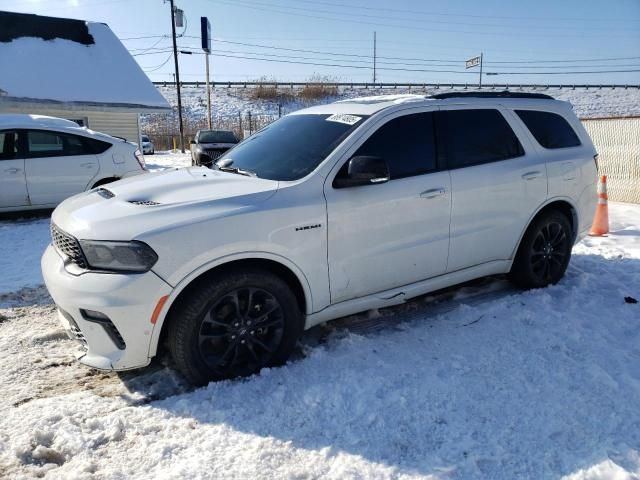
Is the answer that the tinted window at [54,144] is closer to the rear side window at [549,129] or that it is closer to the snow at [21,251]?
the snow at [21,251]

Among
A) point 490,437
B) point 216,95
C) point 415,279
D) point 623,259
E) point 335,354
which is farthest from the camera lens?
point 216,95

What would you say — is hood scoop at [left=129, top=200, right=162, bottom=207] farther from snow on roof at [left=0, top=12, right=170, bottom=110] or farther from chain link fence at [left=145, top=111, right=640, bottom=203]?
snow on roof at [left=0, top=12, right=170, bottom=110]

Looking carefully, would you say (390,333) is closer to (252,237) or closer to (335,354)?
(335,354)

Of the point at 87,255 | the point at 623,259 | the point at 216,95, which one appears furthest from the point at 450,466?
the point at 216,95

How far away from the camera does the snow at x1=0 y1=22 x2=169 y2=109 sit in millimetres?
16078

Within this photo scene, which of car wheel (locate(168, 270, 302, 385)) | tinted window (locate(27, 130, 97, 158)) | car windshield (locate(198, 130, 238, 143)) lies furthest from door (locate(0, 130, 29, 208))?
car windshield (locate(198, 130, 238, 143))

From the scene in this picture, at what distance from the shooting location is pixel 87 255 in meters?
2.88

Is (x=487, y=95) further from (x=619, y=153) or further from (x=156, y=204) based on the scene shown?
(x=619, y=153)

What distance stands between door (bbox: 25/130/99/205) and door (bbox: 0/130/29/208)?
0.12m

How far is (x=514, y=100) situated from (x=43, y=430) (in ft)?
15.0

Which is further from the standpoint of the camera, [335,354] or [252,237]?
[335,354]

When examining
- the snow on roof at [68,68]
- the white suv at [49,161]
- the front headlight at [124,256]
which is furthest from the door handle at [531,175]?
the snow on roof at [68,68]

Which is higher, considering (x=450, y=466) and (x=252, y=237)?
(x=252, y=237)

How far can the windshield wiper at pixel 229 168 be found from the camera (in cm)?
364
